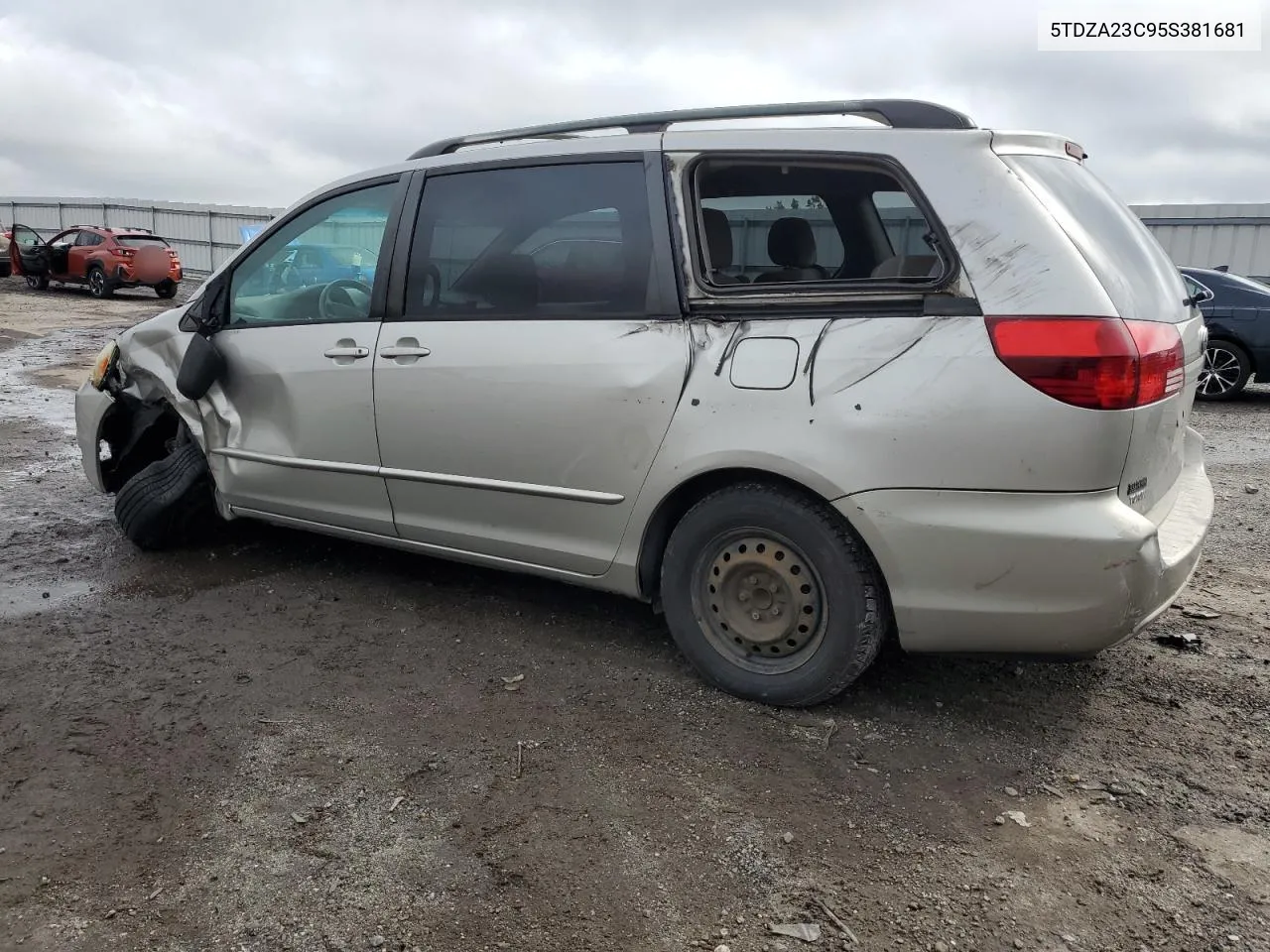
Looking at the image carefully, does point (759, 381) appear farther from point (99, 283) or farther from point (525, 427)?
point (99, 283)

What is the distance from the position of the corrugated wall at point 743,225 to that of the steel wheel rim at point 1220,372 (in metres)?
2.19

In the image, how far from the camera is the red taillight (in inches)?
104

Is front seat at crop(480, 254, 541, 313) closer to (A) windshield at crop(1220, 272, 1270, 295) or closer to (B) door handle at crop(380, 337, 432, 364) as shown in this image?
(B) door handle at crop(380, 337, 432, 364)

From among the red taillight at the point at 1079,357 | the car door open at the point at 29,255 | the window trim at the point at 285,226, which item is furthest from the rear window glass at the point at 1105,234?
the car door open at the point at 29,255

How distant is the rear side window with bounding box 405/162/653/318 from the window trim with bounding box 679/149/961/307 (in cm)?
15

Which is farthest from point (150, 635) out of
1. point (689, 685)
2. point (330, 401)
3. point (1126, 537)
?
point (1126, 537)

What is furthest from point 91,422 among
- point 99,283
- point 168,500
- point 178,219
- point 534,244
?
point 178,219

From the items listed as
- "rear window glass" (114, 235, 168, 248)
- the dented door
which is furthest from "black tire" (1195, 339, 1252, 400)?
"rear window glass" (114, 235, 168, 248)

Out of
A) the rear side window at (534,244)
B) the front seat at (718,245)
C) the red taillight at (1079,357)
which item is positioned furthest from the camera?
the rear side window at (534,244)

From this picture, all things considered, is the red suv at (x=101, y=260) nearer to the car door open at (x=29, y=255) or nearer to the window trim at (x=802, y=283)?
the car door open at (x=29, y=255)

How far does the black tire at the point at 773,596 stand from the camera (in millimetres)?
3010

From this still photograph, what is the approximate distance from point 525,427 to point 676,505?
587mm

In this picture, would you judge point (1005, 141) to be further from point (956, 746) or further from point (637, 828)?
point (637, 828)

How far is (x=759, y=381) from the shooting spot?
9.96 ft
